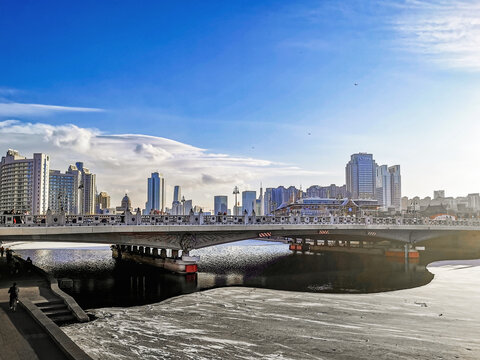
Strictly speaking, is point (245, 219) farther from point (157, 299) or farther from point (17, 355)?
point (17, 355)

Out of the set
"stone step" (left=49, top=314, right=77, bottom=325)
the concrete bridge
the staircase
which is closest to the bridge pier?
the concrete bridge

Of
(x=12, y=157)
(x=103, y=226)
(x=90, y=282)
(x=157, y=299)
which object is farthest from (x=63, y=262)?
(x=12, y=157)

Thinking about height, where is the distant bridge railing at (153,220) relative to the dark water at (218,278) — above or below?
above

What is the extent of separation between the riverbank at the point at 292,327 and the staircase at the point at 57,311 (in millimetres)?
1399

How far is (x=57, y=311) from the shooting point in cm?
2859

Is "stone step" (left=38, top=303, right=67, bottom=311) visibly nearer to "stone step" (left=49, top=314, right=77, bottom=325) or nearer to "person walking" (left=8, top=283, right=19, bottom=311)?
"stone step" (left=49, top=314, right=77, bottom=325)

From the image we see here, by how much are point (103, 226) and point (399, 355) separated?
34784 mm

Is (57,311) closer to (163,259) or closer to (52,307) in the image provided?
(52,307)

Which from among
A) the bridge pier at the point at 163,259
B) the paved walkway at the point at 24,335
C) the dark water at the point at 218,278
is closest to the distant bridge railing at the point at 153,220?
the bridge pier at the point at 163,259

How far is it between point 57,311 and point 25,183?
18083 centimetres

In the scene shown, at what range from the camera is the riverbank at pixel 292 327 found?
73.7 ft

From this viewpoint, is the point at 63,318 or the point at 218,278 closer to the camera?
the point at 63,318

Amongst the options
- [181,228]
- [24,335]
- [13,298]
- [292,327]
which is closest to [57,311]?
[13,298]

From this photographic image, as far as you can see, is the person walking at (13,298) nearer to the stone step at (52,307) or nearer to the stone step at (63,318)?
the stone step at (52,307)
